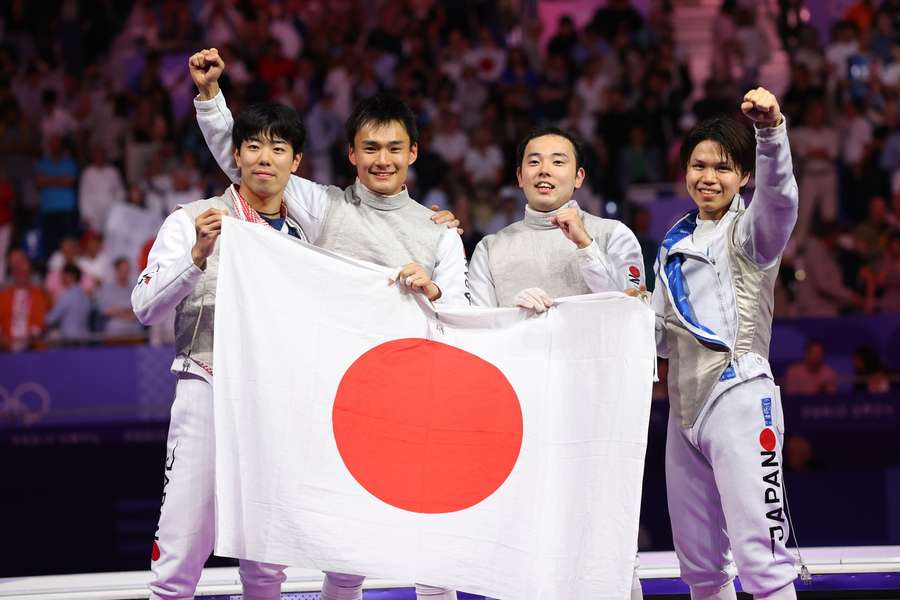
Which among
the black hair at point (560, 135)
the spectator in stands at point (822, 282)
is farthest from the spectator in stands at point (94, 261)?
the black hair at point (560, 135)

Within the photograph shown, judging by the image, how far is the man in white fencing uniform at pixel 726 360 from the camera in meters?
3.53

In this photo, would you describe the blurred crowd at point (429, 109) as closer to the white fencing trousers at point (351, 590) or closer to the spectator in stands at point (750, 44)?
the spectator in stands at point (750, 44)

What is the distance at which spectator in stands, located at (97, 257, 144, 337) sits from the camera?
8203mm

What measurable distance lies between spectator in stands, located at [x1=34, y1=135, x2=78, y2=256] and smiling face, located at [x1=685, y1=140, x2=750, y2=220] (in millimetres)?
7102

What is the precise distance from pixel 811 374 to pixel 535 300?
14.3 ft

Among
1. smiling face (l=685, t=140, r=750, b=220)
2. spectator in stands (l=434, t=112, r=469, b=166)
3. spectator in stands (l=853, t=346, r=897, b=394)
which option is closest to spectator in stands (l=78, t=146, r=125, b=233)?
spectator in stands (l=434, t=112, r=469, b=166)

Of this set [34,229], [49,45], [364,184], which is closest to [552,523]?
[364,184]

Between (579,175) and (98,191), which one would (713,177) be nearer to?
(579,175)

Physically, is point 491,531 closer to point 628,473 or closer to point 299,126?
point 628,473

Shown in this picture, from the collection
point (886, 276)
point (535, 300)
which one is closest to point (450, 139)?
point (886, 276)

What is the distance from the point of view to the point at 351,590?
12.9 ft

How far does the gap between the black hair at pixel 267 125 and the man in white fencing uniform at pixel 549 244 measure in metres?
0.80

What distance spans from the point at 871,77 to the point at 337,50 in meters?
5.00

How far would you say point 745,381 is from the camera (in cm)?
362
